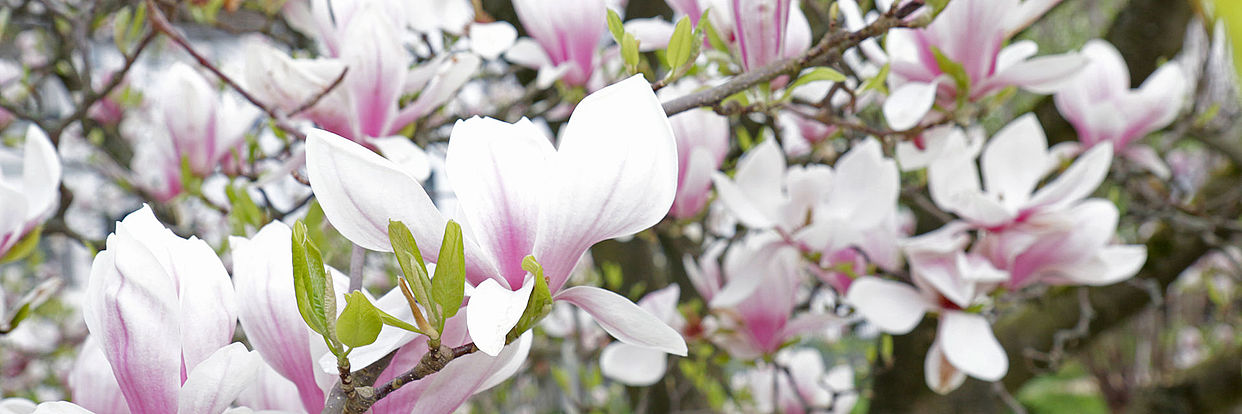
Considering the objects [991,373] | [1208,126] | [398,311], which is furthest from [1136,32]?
[398,311]

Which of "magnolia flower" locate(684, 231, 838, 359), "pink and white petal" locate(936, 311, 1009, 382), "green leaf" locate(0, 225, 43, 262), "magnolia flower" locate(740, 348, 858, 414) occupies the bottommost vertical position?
"magnolia flower" locate(740, 348, 858, 414)

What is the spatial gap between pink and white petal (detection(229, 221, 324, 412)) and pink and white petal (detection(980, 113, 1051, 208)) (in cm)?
57

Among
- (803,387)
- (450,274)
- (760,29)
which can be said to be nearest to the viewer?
(450,274)

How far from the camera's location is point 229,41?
4.71 meters

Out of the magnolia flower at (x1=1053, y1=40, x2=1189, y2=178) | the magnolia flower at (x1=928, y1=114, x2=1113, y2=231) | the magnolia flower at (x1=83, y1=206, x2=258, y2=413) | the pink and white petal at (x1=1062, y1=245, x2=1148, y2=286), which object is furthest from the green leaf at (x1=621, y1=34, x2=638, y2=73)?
the magnolia flower at (x1=1053, y1=40, x2=1189, y2=178)

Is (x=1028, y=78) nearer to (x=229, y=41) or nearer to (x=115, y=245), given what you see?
(x=115, y=245)

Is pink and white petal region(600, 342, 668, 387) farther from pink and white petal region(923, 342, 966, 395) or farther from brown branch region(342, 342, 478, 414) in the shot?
brown branch region(342, 342, 478, 414)

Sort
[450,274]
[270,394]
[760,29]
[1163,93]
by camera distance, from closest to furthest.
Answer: [450,274] < [270,394] < [760,29] < [1163,93]

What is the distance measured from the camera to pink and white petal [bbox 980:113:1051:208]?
71 centimetres

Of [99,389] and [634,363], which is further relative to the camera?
[634,363]

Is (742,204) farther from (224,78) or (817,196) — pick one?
(224,78)

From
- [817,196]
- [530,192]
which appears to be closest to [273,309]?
[530,192]

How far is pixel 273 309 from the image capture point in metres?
0.35

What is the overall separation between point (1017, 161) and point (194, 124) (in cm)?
68
